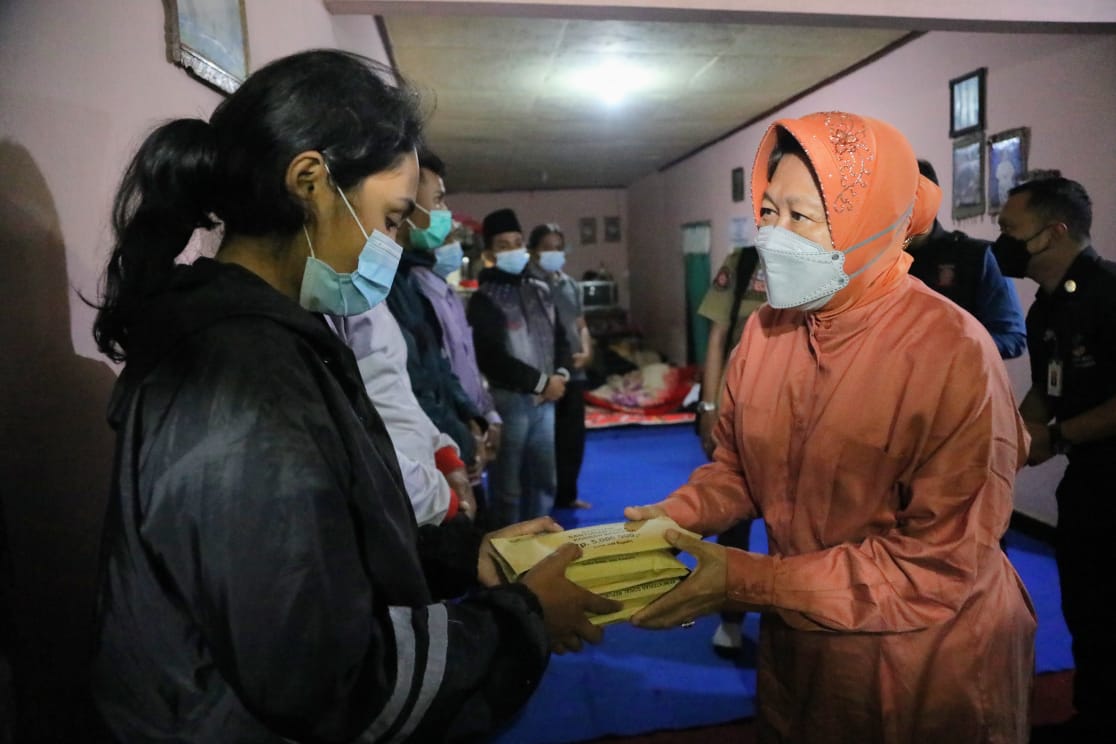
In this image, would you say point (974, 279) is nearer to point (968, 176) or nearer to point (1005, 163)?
point (1005, 163)

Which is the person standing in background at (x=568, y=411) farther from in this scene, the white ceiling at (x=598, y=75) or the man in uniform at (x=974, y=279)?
Result: the man in uniform at (x=974, y=279)

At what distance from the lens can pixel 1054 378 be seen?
2365mm

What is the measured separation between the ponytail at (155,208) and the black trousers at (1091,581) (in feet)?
8.34

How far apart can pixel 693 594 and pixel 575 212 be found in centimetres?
1165

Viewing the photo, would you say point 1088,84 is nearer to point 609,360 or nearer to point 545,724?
point 545,724

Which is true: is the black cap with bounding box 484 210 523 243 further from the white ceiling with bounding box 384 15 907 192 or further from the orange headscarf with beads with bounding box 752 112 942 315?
the orange headscarf with beads with bounding box 752 112 942 315

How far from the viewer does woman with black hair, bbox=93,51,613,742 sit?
2.26ft

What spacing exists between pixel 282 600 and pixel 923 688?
1.04m

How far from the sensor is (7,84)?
92 cm

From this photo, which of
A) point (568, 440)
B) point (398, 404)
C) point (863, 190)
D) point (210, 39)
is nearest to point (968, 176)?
point (568, 440)

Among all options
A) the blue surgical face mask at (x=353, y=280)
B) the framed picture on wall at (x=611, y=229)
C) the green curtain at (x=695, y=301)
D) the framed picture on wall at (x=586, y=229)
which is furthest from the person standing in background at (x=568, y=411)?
the framed picture on wall at (x=611, y=229)

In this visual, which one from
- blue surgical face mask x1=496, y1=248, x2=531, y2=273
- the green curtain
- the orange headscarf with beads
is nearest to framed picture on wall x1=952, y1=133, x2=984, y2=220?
blue surgical face mask x1=496, y1=248, x2=531, y2=273

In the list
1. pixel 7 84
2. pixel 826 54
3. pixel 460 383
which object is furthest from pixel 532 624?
pixel 826 54

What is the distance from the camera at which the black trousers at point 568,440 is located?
4.46 metres
